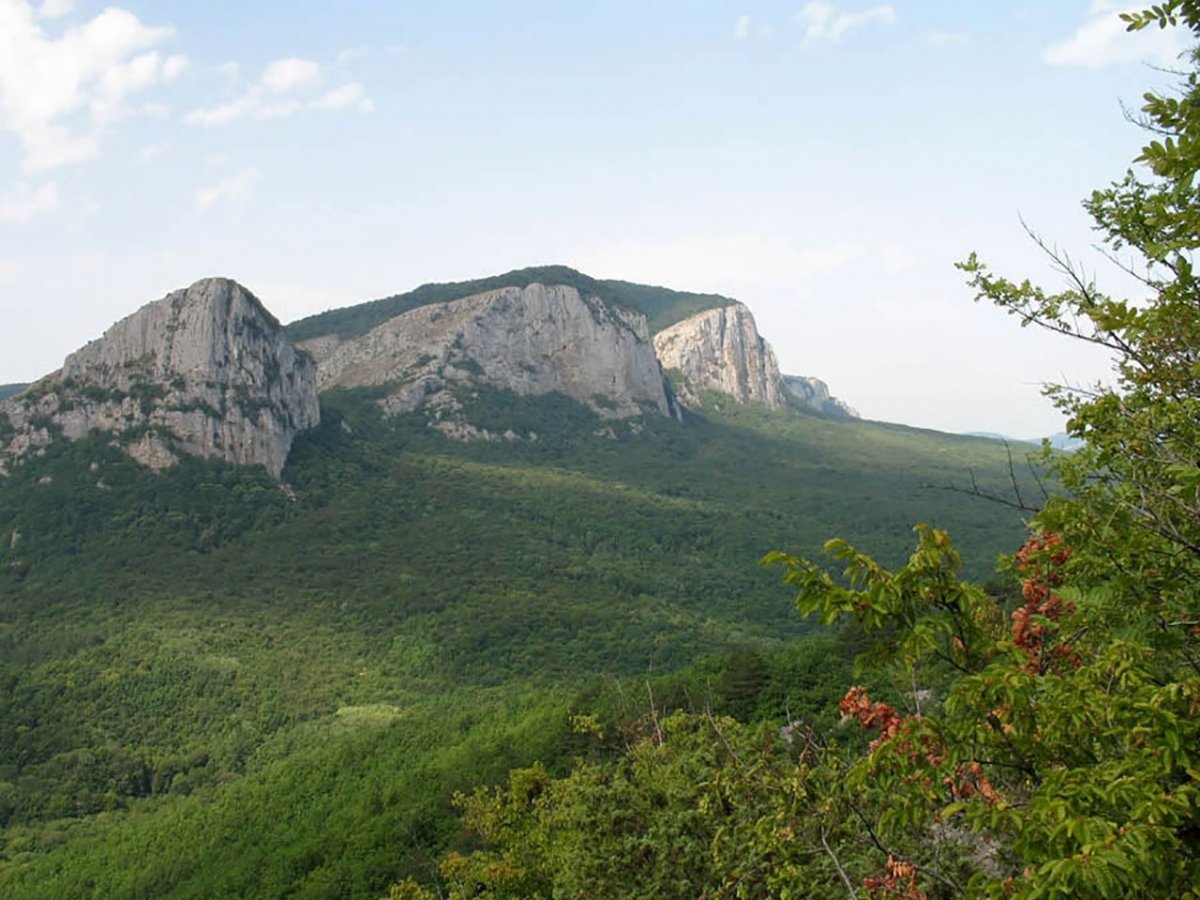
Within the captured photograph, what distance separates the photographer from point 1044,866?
4230mm

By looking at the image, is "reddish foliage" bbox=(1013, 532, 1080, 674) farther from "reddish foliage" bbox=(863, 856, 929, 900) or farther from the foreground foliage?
"reddish foliage" bbox=(863, 856, 929, 900)

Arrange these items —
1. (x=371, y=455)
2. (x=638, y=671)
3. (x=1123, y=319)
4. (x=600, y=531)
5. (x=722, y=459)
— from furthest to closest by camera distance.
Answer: (x=722, y=459) → (x=371, y=455) → (x=600, y=531) → (x=638, y=671) → (x=1123, y=319)

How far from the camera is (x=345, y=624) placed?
3671 inches

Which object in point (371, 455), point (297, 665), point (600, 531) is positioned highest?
point (371, 455)

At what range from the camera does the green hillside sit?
48062 mm

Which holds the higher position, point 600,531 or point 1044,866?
point 1044,866

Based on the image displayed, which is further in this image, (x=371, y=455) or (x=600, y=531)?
(x=371, y=455)

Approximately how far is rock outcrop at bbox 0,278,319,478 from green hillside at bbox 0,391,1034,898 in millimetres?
4205

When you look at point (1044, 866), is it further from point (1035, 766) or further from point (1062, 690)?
point (1035, 766)

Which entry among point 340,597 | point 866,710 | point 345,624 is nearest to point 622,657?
point 345,624

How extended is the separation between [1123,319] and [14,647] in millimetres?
104439

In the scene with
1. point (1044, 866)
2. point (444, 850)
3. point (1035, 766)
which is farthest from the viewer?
point (444, 850)

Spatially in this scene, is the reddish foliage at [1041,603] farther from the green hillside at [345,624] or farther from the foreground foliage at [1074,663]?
the green hillside at [345,624]

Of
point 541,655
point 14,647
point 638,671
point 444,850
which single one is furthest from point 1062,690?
point 14,647
